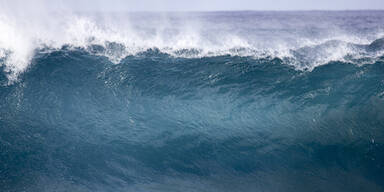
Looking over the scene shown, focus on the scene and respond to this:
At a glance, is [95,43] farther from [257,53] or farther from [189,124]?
[257,53]

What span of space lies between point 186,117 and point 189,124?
0.32m

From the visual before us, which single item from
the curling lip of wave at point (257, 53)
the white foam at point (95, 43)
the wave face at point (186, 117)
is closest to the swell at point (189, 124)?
the wave face at point (186, 117)

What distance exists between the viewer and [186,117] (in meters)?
7.98

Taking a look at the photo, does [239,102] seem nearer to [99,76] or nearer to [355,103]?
[355,103]

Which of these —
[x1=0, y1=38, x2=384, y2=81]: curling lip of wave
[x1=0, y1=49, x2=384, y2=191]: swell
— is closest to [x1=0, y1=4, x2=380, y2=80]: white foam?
[x1=0, y1=38, x2=384, y2=81]: curling lip of wave

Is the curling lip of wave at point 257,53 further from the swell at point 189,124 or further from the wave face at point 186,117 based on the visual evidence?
the swell at point 189,124

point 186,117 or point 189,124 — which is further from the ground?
point 186,117

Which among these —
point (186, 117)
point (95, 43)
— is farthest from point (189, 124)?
point (95, 43)

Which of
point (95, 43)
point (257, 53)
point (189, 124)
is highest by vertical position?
point (95, 43)

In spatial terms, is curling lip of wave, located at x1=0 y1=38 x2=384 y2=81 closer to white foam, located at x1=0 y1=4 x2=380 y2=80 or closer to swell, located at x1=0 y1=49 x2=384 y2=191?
white foam, located at x1=0 y1=4 x2=380 y2=80

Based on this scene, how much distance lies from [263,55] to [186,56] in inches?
129

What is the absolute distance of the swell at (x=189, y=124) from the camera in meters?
5.87

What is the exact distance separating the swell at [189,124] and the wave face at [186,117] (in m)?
0.04

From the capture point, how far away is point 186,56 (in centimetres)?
1084
